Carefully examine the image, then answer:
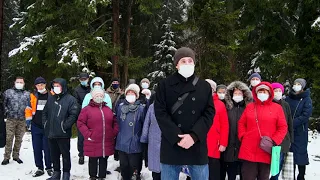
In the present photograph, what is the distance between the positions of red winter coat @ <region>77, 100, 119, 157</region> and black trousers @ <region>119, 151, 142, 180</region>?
0.32 meters

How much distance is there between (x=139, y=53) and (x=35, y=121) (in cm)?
1092

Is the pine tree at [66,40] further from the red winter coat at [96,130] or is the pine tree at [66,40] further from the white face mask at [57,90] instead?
the red winter coat at [96,130]

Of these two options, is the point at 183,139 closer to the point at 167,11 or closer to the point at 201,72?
the point at 201,72

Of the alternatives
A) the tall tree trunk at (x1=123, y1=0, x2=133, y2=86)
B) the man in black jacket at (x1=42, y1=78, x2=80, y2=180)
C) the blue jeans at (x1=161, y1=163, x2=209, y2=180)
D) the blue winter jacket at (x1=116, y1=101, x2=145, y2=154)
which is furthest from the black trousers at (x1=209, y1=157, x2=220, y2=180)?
the tall tree trunk at (x1=123, y1=0, x2=133, y2=86)

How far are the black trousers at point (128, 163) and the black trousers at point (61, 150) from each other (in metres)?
1.11

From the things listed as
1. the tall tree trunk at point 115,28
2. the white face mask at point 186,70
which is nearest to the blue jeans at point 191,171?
the white face mask at point 186,70

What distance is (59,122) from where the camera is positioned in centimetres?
582

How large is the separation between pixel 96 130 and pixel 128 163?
877mm

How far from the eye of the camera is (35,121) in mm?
6703

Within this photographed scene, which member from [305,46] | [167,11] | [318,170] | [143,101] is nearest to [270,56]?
[305,46]

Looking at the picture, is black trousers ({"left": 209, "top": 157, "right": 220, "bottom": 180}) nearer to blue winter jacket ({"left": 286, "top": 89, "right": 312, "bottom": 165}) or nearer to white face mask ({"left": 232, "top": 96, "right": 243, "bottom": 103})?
white face mask ({"left": 232, "top": 96, "right": 243, "bottom": 103})

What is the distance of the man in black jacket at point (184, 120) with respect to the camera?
327cm

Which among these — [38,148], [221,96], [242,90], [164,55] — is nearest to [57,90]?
[38,148]

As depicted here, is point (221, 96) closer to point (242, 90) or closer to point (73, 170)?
point (242, 90)
